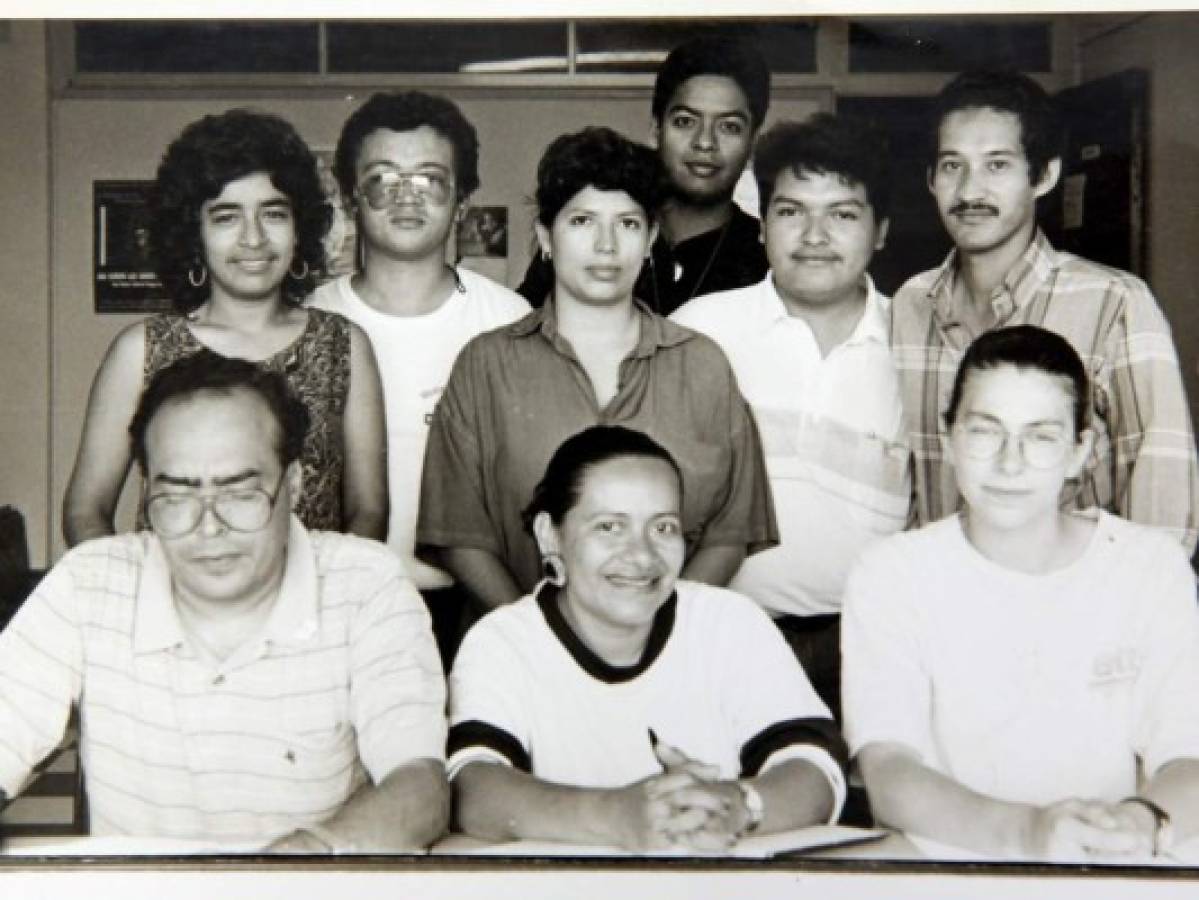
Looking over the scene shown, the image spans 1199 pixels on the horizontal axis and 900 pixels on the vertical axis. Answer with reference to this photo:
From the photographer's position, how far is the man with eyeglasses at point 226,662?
11.2ft

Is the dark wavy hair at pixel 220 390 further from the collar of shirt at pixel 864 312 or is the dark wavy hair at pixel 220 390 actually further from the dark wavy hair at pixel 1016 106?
the dark wavy hair at pixel 1016 106

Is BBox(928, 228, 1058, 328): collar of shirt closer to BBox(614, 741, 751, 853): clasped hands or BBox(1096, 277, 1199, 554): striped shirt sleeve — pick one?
BBox(1096, 277, 1199, 554): striped shirt sleeve

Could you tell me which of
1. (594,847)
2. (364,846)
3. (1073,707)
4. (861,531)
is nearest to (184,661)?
(364,846)

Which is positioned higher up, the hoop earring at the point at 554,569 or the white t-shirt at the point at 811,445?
the white t-shirt at the point at 811,445

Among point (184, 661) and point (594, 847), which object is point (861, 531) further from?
point (184, 661)

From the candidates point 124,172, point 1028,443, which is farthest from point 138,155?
point 1028,443

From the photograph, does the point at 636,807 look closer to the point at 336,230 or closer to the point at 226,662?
the point at 226,662

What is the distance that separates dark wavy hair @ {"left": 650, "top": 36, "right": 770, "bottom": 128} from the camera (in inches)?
137

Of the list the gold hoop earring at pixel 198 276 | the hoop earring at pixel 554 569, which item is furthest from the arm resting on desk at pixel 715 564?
the gold hoop earring at pixel 198 276

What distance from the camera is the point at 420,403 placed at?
11.5 ft

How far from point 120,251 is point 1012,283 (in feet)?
6.55

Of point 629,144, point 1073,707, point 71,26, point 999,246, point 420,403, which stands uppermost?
point 71,26

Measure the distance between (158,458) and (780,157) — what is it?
1523 millimetres

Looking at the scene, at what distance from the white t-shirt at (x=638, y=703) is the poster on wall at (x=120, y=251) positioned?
1128mm
